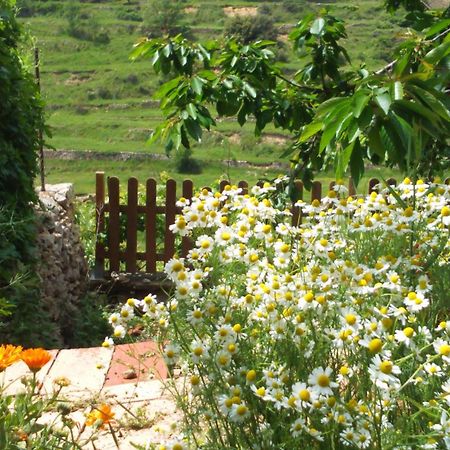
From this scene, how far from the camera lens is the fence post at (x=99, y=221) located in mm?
7988

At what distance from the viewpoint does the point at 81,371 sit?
340 cm

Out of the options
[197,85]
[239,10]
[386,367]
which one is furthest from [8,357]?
[239,10]

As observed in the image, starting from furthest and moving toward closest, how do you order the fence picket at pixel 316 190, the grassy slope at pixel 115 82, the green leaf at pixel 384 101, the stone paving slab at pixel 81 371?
the grassy slope at pixel 115 82 < the fence picket at pixel 316 190 < the stone paving slab at pixel 81 371 < the green leaf at pixel 384 101

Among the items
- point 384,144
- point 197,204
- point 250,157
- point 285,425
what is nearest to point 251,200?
point 197,204

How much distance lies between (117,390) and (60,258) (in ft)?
9.37

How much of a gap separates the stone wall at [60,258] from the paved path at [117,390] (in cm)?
155

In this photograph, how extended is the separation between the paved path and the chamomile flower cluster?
59cm

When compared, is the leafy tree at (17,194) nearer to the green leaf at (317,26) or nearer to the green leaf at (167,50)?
the green leaf at (167,50)

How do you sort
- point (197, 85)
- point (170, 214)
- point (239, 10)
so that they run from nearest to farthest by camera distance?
point (197, 85) < point (170, 214) < point (239, 10)

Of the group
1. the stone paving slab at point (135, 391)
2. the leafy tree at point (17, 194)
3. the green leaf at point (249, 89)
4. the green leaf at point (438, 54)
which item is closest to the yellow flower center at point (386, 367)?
the green leaf at point (438, 54)

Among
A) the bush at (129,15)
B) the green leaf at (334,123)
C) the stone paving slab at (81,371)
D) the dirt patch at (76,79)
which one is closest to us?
the green leaf at (334,123)

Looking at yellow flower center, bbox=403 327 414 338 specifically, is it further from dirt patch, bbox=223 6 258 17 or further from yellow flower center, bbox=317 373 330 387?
dirt patch, bbox=223 6 258 17

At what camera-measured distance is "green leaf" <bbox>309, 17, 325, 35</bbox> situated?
14.3 ft

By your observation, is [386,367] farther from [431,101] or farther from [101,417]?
[431,101]
